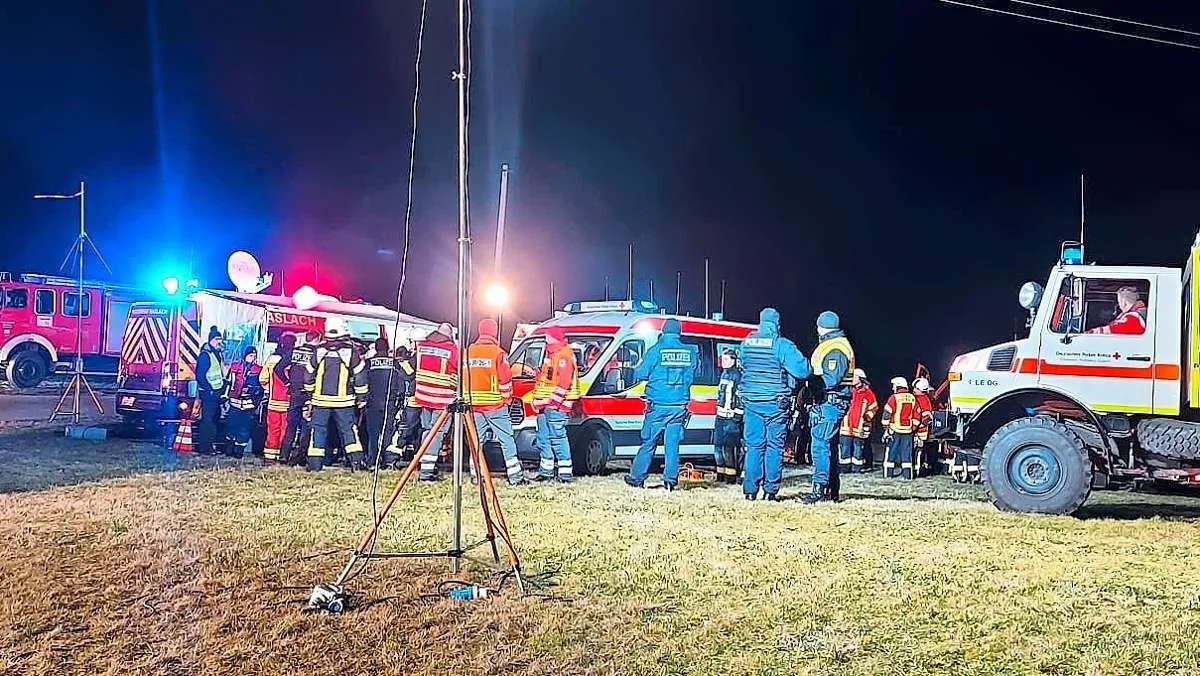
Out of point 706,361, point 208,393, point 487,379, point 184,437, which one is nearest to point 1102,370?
point 706,361

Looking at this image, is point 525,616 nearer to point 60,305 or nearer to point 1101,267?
point 1101,267

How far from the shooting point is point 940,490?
11.4 meters

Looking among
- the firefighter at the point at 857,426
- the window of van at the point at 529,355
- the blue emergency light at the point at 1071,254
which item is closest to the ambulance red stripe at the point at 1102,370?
the blue emergency light at the point at 1071,254

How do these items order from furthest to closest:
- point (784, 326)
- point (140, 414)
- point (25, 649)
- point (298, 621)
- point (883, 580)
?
point (784, 326)
point (140, 414)
point (883, 580)
point (298, 621)
point (25, 649)

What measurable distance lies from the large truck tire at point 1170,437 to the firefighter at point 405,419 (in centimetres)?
737

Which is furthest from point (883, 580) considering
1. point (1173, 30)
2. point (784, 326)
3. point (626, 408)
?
point (784, 326)

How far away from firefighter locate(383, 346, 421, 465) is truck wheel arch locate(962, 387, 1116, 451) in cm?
594

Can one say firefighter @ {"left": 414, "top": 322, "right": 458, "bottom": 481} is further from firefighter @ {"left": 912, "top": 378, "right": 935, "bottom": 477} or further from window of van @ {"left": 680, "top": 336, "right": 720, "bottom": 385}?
firefighter @ {"left": 912, "top": 378, "right": 935, "bottom": 477}

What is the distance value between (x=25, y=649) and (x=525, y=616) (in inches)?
94.9

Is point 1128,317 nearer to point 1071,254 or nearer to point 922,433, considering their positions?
point 1071,254

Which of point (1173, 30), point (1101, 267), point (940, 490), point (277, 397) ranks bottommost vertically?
point (940, 490)

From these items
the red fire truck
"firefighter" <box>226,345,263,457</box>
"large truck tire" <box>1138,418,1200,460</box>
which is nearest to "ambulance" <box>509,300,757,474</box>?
"firefighter" <box>226,345,263,457</box>

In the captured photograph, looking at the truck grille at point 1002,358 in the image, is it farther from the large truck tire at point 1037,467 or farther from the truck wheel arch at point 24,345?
the truck wheel arch at point 24,345

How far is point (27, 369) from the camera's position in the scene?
2269cm
